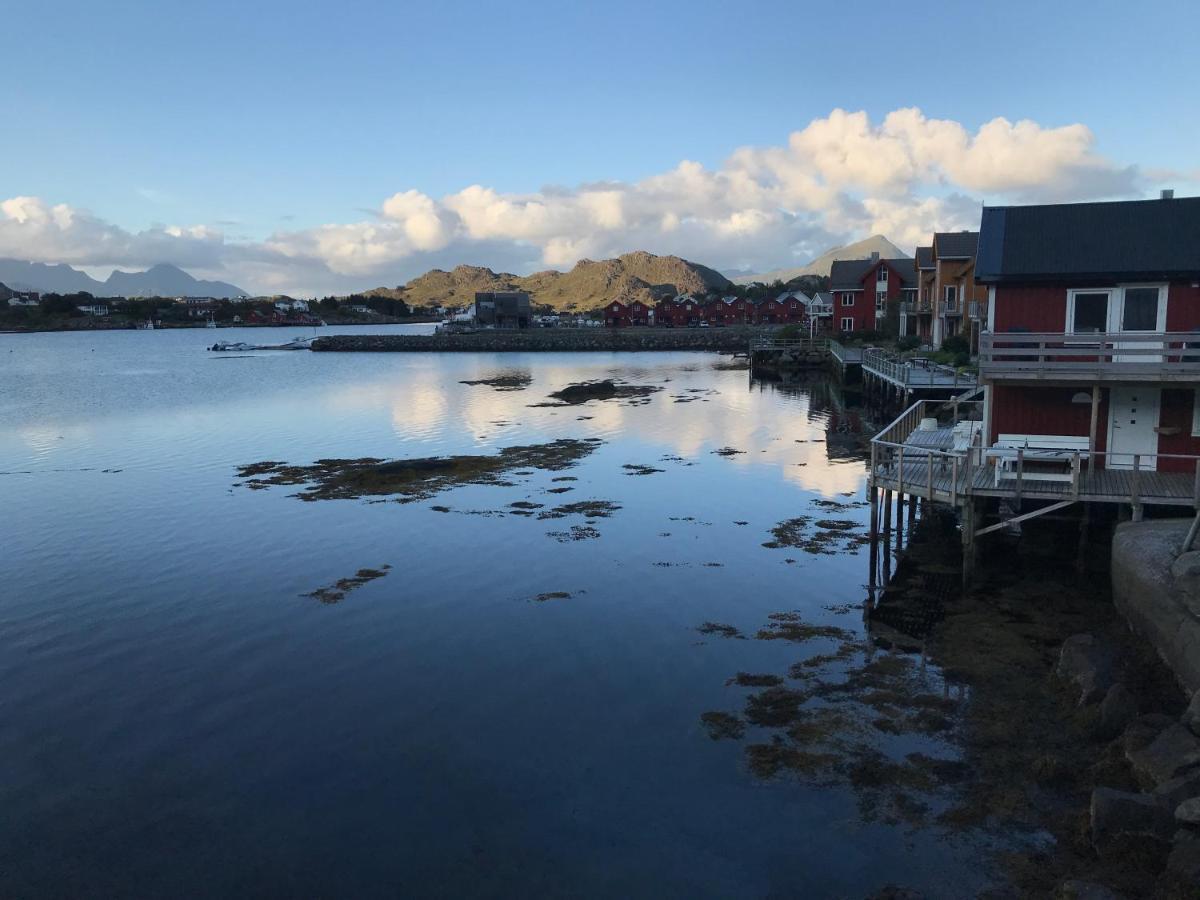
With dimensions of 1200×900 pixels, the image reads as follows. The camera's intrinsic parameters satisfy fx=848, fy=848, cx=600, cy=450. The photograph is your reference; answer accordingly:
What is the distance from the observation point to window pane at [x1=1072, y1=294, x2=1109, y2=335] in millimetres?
25203

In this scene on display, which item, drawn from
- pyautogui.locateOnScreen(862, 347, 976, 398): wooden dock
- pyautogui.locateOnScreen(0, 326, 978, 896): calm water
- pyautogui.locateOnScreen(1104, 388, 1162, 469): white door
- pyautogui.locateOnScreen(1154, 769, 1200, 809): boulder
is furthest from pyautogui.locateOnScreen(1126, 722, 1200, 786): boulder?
pyautogui.locateOnScreen(862, 347, 976, 398): wooden dock

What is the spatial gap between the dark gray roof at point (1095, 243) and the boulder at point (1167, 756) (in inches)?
631

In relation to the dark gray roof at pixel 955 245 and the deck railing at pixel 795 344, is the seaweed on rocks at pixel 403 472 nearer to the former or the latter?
the dark gray roof at pixel 955 245

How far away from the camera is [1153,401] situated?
79.7ft

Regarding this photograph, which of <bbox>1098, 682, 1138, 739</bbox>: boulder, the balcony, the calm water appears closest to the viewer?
the calm water

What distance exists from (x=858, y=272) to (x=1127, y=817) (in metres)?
104

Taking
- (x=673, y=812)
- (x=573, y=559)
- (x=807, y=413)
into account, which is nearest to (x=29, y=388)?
(x=807, y=413)

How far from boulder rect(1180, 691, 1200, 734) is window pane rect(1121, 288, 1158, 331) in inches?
598

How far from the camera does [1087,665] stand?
53.2 feet

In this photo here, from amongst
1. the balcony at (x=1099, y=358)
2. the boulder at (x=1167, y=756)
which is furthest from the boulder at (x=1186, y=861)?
the balcony at (x=1099, y=358)

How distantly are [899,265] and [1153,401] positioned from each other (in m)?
84.6

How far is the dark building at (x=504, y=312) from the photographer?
189125 millimetres

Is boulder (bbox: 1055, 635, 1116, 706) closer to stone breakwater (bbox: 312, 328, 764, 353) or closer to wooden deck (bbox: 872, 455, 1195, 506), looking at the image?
wooden deck (bbox: 872, 455, 1195, 506)

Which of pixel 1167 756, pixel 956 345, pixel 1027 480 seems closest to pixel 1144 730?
pixel 1167 756
